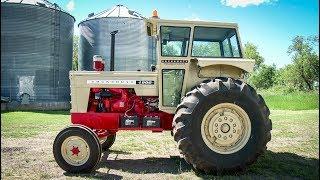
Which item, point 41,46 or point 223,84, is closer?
point 223,84

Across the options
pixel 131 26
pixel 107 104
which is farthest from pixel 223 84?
pixel 131 26

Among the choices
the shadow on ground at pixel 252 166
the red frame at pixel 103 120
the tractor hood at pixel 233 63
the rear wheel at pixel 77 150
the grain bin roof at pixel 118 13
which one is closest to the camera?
the shadow on ground at pixel 252 166

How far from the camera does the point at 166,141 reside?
10.6 meters

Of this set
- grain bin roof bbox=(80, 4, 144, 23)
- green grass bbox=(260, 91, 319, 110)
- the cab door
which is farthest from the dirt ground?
green grass bbox=(260, 91, 319, 110)

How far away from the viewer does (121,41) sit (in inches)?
1100

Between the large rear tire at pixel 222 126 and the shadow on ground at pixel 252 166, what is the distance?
0.30 meters

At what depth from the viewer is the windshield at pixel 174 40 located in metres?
7.00

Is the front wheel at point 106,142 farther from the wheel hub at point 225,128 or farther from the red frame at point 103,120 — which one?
the wheel hub at point 225,128

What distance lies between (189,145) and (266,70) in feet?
289

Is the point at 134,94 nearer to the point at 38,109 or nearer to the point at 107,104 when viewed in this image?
the point at 107,104

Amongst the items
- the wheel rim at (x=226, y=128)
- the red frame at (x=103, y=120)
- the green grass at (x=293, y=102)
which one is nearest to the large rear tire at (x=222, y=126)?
the wheel rim at (x=226, y=128)

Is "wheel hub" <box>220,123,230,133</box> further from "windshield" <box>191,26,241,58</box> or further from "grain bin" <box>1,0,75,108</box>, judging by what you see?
→ "grain bin" <box>1,0,75,108</box>

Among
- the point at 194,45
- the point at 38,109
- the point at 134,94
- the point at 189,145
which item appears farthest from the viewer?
the point at 38,109

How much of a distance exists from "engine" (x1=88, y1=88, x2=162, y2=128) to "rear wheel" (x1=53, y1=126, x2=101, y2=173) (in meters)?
0.97
